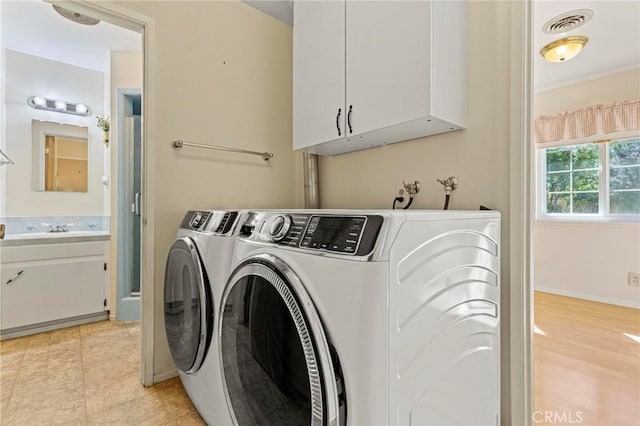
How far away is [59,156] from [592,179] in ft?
18.4

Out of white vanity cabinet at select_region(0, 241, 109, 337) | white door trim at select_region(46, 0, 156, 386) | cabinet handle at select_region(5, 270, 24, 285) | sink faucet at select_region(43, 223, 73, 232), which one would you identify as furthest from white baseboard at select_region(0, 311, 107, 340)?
white door trim at select_region(46, 0, 156, 386)

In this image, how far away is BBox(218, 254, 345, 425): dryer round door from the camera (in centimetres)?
69

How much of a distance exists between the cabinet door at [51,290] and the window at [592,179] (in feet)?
16.3

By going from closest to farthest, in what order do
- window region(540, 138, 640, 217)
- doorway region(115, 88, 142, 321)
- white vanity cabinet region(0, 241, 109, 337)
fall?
white vanity cabinet region(0, 241, 109, 337), doorway region(115, 88, 142, 321), window region(540, 138, 640, 217)

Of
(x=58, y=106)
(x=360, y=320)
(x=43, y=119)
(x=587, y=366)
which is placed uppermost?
(x=58, y=106)

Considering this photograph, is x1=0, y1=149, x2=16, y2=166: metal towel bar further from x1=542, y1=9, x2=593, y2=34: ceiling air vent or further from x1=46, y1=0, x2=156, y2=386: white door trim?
x1=542, y1=9, x2=593, y2=34: ceiling air vent

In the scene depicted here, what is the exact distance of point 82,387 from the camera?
1.65 metres

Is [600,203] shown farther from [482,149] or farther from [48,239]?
[48,239]

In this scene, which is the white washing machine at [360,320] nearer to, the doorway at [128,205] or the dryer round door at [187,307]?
the dryer round door at [187,307]

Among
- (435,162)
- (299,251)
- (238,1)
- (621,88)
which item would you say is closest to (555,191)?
(621,88)

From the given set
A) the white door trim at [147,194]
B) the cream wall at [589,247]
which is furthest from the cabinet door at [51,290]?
the cream wall at [589,247]

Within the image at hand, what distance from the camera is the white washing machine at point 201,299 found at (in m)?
1.14

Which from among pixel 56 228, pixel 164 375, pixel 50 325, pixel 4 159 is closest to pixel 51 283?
pixel 50 325

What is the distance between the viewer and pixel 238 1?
206 centimetres
